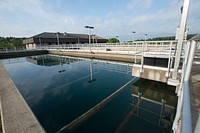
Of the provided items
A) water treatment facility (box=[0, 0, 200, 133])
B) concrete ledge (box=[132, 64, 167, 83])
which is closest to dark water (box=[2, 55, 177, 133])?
water treatment facility (box=[0, 0, 200, 133])

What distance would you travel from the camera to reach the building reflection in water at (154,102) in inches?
171

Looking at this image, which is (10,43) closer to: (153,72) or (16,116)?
(16,116)

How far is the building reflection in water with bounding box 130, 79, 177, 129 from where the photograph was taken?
171 inches

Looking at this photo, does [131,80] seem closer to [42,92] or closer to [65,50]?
[42,92]

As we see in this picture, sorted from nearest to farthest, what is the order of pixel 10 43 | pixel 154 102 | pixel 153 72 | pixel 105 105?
pixel 105 105
pixel 154 102
pixel 153 72
pixel 10 43

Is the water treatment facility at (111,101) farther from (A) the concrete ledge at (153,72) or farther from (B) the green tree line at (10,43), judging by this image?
(B) the green tree line at (10,43)

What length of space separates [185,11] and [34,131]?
6.58m

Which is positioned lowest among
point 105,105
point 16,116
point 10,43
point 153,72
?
point 105,105

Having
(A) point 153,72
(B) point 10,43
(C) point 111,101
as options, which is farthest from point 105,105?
(B) point 10,43

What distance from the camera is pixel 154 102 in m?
5.54

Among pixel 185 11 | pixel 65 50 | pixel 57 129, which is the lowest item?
pixel 57 129

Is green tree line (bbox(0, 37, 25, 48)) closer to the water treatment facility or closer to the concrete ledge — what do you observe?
the water treatment facility

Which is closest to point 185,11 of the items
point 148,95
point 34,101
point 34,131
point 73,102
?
point 148,95

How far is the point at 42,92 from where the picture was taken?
6836mm
